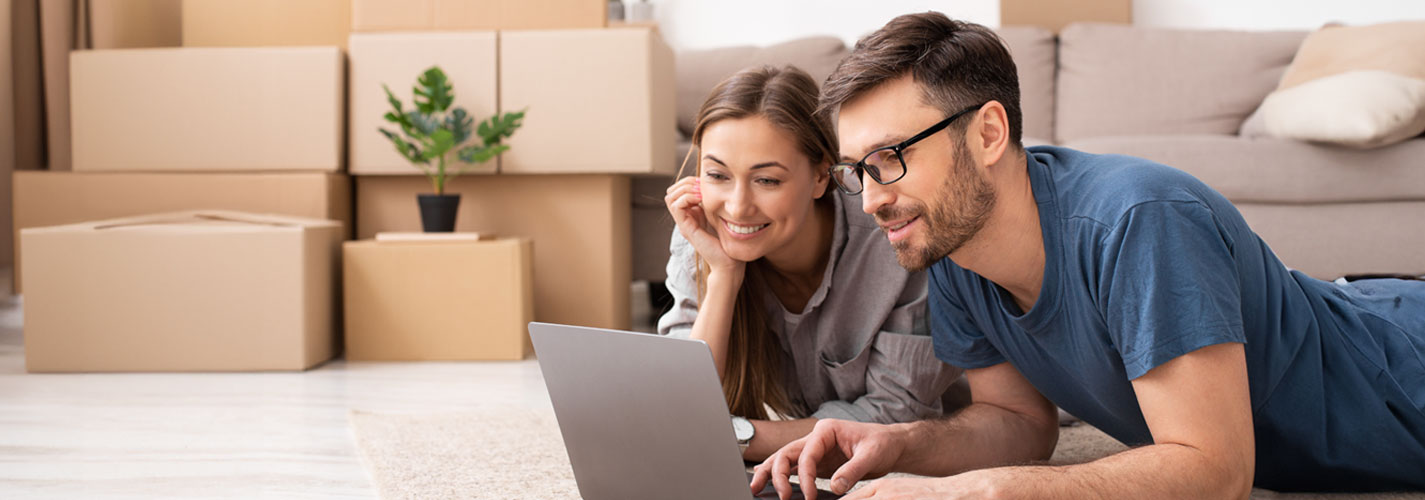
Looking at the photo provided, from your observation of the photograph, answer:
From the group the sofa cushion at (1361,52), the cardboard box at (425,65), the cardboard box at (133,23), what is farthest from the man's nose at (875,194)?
the cardboard box at (133,23)

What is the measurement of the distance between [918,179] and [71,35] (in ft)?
9.97

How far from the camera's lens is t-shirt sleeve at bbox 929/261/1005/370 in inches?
46.5

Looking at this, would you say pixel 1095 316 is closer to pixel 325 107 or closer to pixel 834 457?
pixel 834 457

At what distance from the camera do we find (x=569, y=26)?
2.73 m

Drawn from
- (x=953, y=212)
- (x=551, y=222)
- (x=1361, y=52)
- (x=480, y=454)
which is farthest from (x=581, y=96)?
(x=1361, y=52)

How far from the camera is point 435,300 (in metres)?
2.50

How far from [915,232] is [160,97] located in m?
2.33

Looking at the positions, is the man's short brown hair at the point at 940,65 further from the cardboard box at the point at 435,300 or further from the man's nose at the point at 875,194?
the cardboard box at the point at 435,300

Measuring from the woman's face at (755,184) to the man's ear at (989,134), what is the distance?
355 mm

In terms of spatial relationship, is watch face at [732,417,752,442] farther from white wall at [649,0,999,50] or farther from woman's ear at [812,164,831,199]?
white wall at [649,0,999,50]

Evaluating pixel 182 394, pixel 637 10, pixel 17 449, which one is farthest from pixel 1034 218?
pixel 637 10

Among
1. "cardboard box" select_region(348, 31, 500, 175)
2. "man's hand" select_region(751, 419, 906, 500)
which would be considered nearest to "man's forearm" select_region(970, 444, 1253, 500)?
"man's hand" select_region(751, 419, 906, 500)

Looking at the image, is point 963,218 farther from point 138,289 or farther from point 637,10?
point 637,10

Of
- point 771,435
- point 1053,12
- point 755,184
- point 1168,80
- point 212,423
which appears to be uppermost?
point 1053,12
